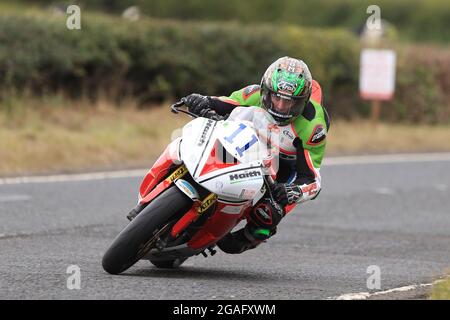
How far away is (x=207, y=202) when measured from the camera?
7738mm

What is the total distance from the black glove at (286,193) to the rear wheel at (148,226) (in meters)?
0.79

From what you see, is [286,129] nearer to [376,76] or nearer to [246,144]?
[246,144]

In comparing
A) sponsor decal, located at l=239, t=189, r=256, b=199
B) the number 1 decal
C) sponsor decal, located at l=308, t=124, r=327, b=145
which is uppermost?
the number 1 decal

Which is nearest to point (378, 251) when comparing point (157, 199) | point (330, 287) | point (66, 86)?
point (330, 287)

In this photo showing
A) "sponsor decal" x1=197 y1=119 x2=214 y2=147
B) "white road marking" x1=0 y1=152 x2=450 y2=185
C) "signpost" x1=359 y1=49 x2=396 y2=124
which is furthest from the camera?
"signpost" x1=359 y1=49 x2=396 y2=124

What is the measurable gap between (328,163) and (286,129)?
11.1 meters

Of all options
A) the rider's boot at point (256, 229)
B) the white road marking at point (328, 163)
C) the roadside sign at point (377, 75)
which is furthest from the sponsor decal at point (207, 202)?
the roadside sign at point (377, 75)

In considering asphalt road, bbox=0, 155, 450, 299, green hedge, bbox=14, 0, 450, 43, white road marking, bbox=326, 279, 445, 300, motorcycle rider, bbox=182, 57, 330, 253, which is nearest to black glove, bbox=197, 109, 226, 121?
motorcycle rider, bbox=182, 57, 330, 253

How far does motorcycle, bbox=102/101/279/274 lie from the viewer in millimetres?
7559

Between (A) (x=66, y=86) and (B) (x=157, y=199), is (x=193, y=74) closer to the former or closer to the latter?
(A) (x=66, y=86)

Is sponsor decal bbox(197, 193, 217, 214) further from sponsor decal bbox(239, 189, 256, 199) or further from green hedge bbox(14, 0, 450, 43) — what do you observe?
green hedge bbox(14, 0, 450, 43)

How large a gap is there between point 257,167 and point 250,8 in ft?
127

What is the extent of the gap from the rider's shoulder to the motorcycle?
24cm

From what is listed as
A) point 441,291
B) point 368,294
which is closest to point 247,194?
point 368,294
